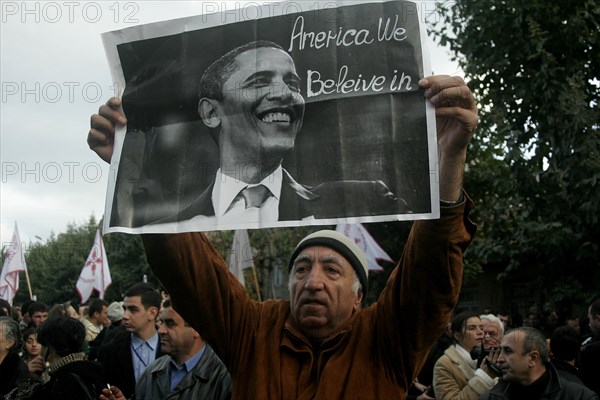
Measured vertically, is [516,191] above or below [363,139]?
above

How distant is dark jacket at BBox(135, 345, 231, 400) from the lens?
4.48 meters

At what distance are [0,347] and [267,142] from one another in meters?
4.16

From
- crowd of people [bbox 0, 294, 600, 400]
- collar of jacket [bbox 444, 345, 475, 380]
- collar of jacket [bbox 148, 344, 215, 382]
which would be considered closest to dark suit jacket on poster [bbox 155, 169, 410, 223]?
crowd of people [bbox 0, 294, 600, 400]

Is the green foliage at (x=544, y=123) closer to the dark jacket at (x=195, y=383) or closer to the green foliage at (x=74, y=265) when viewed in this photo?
the dark jacket at (x=195, y=383)

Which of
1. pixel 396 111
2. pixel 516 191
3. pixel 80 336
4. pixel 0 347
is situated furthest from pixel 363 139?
pixel 516 191

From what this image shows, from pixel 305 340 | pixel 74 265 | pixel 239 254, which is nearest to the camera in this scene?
pixel 305 340

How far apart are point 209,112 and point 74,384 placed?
294 centimetres

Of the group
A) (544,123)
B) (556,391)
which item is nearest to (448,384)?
(556,391)

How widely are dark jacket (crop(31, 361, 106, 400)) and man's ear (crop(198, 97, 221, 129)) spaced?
113 inches

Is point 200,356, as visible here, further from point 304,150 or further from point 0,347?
point 304,150

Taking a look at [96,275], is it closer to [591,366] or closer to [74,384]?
[74,384]

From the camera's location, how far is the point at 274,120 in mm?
2736

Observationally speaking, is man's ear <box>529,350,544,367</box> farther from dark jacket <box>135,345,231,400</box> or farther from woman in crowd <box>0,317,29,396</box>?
woman in crowd <box>0,317,29,396</box>

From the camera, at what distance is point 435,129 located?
101 inches
